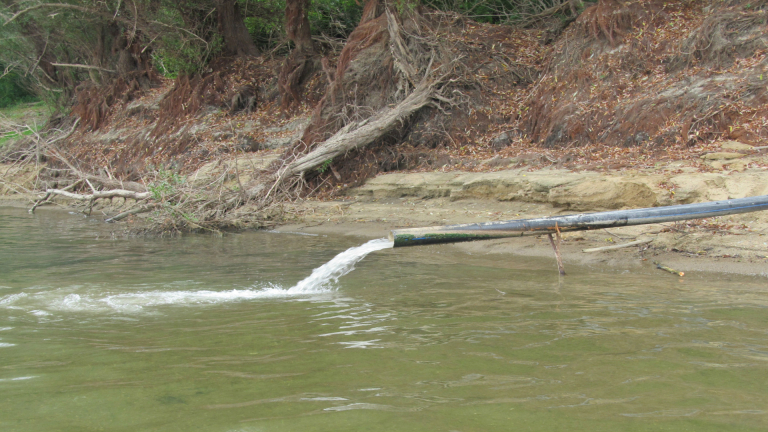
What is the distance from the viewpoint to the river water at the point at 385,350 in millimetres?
3182

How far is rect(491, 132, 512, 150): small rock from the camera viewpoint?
1398 cm

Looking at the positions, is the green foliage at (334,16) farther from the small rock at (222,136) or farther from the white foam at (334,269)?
the white foam at (334,269)

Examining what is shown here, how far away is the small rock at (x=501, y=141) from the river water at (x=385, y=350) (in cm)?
657

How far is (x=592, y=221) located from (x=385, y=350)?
3268mm

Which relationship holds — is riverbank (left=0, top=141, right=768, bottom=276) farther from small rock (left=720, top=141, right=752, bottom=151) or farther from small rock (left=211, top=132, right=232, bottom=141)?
small rock (left=211, top=132, right=232, bottom=141)

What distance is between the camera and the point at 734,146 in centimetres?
979

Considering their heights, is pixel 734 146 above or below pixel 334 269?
above

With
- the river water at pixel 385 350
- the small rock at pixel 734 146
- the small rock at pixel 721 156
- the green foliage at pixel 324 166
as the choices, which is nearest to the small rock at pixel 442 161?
the green foliage at pixel 324 166

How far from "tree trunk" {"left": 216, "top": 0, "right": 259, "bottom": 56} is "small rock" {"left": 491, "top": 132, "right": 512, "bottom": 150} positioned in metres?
11.6

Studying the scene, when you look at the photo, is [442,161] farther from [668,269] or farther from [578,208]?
[668,269]

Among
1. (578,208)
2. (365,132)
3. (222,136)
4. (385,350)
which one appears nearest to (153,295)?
(385,350)

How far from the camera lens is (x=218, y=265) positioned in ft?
28.6

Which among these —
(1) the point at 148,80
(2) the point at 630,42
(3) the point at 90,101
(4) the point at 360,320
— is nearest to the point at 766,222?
(4) the point at 360,320

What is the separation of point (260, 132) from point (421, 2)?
6391 mm
